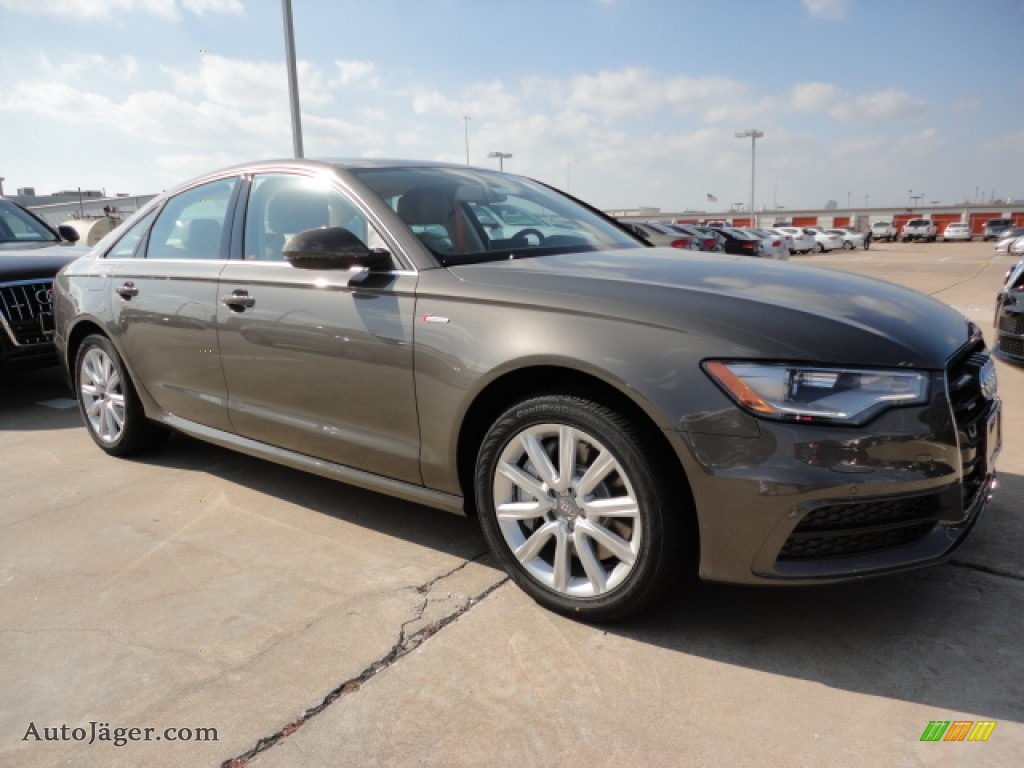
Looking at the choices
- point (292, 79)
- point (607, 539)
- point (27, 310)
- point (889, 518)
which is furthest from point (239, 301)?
point (292, 79)

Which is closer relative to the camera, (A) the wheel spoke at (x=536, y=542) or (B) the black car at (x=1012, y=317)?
(A) the wheel spoke at (x=536, y=542)

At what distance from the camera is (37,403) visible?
5.97 metres

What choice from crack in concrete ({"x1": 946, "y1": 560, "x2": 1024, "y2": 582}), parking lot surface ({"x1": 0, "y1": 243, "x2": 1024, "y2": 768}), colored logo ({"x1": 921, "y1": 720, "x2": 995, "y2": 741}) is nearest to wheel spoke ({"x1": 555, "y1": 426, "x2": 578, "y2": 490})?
parking lot surface ({"x1": 0, "y1": 243, "x2": 1024, "y2": 768})

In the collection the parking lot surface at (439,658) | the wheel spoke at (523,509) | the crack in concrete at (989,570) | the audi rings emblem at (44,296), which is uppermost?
the audi rings emblem at (44,296)

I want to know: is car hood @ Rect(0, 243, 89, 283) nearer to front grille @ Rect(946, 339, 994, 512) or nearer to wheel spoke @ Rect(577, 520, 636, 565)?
wheel spoke @ Rect(577, 520, 636, 565)

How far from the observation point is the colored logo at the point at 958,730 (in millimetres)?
1922

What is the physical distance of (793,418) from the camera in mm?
2062

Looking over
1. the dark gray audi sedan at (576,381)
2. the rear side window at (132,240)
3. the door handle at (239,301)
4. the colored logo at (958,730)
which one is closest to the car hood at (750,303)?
the dark gray audi sedan at (576,381)

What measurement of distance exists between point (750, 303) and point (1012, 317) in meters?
4.44

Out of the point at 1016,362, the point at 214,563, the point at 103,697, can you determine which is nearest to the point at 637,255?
the point at 214,563

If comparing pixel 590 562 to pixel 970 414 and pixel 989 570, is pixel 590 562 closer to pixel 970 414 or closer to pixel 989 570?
pixel 970 414

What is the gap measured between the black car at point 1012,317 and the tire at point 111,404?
5689 millimetres

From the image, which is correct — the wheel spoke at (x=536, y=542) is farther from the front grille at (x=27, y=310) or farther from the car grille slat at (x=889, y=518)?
the front grille at (x=27, y=310)

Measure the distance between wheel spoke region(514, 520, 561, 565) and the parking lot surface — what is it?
0.19m
